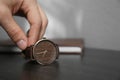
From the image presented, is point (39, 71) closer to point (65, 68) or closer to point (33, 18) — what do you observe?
point (65, 68)

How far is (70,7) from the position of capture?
1319 mm

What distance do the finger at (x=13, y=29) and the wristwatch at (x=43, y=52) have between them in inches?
1.3

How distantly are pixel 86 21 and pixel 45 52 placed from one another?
489 mm

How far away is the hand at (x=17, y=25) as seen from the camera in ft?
2.74

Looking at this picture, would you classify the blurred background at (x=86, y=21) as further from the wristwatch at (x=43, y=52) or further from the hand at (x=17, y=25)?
the wristwatch at (x=43, y=52)

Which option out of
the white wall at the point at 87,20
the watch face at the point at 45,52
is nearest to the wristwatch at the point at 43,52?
the watch face at the point at 45,52

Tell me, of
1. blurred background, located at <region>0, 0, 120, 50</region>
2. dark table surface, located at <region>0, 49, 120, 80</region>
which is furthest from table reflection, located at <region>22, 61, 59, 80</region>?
blurred background, located at <region>0, 0, 120, 50</region>

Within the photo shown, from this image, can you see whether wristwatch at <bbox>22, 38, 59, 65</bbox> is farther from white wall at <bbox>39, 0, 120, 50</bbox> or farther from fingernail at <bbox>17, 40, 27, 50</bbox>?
white wall at <bbox>39, 0, 120, 50</bbox>

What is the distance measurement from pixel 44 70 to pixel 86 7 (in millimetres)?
578

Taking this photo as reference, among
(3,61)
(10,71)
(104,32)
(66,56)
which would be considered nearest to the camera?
(10,71)

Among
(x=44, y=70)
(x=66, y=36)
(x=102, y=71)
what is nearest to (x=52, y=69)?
(x=44, y=70)

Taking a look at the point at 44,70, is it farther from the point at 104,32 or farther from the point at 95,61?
the point at 104,32

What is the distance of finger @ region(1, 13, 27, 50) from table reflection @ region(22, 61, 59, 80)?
0.07 metres

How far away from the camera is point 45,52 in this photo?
2.90ft
